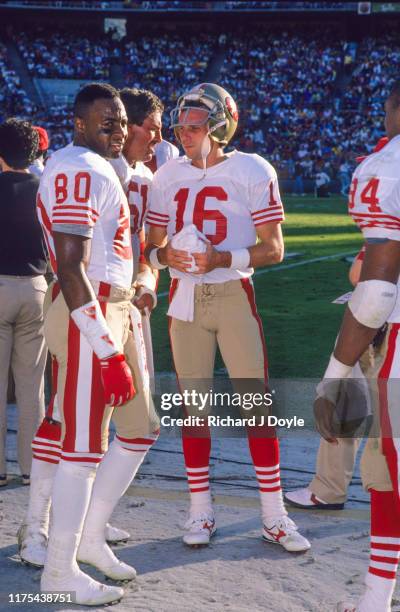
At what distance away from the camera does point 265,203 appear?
4547mm

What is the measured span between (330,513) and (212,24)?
143 feet

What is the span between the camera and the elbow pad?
3.24 meters

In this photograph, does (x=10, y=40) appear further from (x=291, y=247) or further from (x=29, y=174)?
(x=29, y=174)

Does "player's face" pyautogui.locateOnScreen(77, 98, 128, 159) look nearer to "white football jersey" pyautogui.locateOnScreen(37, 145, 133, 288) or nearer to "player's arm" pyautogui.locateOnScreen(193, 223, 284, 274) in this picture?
"white football jersey" pyautogui.locateOnScreen(37, 145, 133, 288)

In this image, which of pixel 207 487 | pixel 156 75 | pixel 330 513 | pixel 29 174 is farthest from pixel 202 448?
pixel 156 75

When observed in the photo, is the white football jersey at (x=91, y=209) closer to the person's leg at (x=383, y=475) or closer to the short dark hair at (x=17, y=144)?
the person's leg at (x=383, y=475)

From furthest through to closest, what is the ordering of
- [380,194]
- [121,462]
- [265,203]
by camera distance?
[265,203]
[121,462]
[380,194]

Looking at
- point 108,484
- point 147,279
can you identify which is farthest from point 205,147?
point 108,484

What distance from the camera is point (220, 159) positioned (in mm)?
4668

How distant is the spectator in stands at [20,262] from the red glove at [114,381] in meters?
1.82

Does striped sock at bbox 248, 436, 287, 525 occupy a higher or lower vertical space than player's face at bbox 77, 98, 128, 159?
lower

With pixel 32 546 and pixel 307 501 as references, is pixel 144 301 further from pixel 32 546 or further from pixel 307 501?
pixel 307 501

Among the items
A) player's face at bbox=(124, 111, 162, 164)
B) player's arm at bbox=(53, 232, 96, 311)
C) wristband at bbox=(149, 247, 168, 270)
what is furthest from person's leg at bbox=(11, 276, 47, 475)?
player's arm at bbox=(53, 232, 96, 311)

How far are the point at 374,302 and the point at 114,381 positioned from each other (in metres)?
1.08
